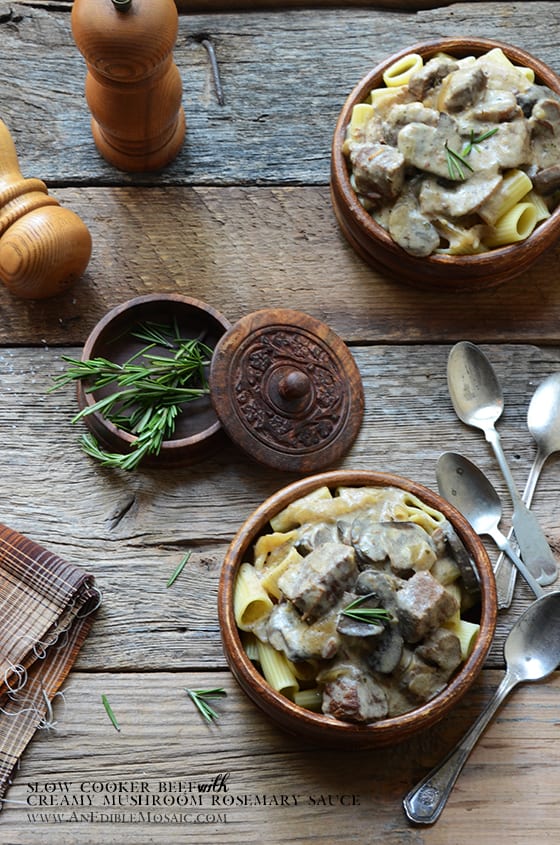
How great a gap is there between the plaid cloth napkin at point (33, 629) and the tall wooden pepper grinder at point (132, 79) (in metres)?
0.80

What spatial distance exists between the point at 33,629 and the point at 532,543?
0.94 meters

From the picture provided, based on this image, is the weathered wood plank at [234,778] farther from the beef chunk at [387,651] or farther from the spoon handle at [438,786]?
the beef chunk at [387,651]

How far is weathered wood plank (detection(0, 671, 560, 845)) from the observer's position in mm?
1698

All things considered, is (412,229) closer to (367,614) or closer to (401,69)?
(401,69)

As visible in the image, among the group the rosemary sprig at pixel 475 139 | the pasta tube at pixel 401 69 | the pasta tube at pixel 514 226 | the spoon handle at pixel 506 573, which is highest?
the pasta tube at pixel 401 69

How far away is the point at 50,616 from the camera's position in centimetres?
175

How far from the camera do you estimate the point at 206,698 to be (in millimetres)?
1767

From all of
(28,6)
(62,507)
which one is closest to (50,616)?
(62,507)

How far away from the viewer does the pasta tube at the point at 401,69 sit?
6.31 feet

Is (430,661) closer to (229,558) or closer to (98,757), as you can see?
(229,558)

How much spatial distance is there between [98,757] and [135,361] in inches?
29.1

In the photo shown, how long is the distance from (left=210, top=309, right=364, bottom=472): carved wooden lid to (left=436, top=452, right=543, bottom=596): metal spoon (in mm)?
192

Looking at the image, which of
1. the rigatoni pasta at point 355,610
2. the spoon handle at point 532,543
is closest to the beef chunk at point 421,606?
the rigatoni pasta at point 355,610

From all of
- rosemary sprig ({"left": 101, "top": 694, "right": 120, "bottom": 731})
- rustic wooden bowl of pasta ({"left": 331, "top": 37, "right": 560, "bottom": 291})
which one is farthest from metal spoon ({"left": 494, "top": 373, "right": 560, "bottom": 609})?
rosemary sprig ({"left": 101, "top": 694, "right": 120, "bottom": 731})
